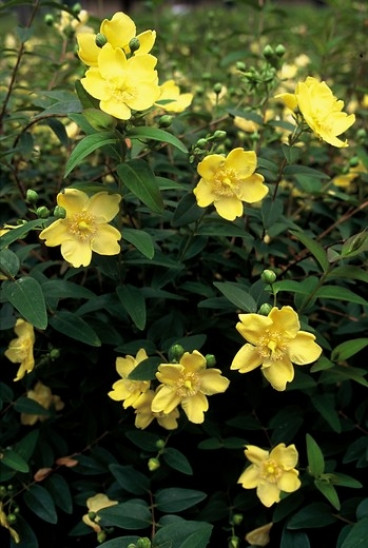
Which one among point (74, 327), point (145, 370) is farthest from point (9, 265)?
point (145, 370)

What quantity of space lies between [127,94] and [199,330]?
49 cm

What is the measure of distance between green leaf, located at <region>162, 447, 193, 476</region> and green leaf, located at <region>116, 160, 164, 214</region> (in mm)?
478

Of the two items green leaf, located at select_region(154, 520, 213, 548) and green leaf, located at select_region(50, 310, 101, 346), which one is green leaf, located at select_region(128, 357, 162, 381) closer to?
green leaf, located at select_region(50, 310, 101, 346)

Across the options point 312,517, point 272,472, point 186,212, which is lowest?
point 312,517

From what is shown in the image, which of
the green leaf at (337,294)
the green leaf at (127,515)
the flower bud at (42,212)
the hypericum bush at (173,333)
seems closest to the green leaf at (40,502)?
the hypericum bush at (173,333)

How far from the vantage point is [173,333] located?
4.17 feet

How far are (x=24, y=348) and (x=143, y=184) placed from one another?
1.32 ft

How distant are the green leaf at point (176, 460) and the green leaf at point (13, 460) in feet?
0.86

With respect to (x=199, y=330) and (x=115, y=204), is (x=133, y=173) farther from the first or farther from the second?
(x=199, y=330)

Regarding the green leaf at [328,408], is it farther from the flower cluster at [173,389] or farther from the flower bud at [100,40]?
the flower bud at [100,40]

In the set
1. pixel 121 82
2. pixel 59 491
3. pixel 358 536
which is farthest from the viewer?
pixel 59 491

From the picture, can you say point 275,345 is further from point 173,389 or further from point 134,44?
point 134,44

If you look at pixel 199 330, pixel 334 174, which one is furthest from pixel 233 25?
pixel 199 330

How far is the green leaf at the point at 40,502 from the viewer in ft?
4.13
